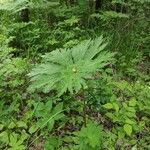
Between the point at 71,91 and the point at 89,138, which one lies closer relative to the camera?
the point at 71,91

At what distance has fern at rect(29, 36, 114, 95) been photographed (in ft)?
8.98

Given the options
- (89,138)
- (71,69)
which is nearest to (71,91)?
(71,69)

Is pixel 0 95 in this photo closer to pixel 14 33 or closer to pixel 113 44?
pixel 14 33

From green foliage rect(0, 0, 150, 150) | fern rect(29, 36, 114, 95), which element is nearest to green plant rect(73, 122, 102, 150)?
green foliage rect(0, 0, 150, 150)

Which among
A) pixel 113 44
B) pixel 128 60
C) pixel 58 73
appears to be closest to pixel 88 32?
pixel 113 44

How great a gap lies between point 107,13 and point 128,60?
0.82 meters

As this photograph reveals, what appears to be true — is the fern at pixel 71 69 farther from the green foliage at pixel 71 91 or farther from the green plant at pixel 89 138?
the green plant at pixel 89 138

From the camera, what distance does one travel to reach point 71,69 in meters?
2.84

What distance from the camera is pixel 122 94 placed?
4172mm

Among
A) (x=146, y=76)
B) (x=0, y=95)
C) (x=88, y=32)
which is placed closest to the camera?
(x=0, y=95)

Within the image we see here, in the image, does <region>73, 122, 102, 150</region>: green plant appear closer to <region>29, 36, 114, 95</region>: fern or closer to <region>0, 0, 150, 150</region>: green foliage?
<region>0, 0, 150, 150</region>: green foliage

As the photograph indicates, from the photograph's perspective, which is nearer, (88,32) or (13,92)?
(13,92)

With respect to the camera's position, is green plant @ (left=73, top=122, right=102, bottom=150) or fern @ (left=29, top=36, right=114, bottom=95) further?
green plant @ (left=73, top=122, right=102, bottom=150)

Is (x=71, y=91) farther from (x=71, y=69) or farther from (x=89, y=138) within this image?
(x=89, y=138)
